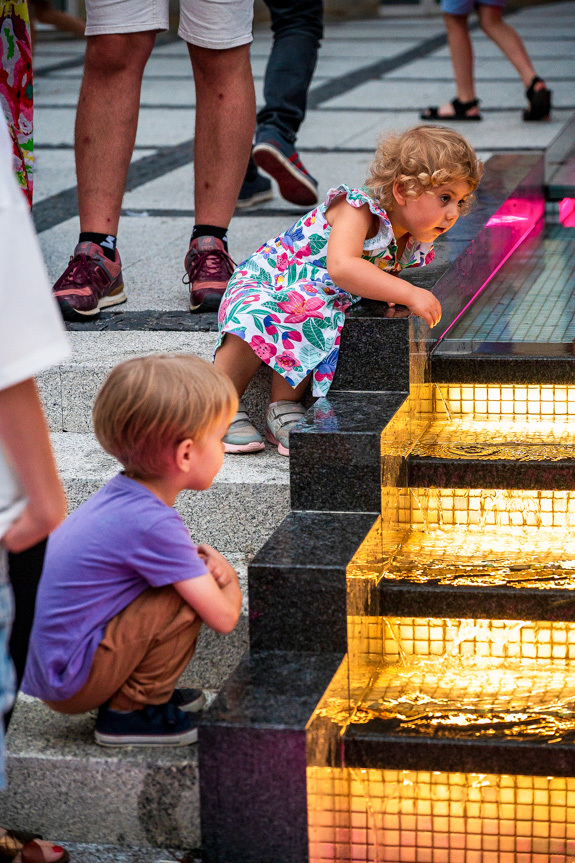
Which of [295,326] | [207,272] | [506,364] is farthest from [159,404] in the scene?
[207,272]

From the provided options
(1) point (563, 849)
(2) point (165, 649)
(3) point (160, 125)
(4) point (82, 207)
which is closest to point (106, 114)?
(4) point (82, 207)

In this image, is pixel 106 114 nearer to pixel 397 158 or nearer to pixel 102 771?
pixel 397 158

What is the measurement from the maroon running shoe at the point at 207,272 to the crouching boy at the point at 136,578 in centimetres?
137

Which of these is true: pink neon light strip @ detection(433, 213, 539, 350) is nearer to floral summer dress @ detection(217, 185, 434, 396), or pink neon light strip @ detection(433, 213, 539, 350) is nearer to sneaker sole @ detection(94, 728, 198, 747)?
floral summer dress @ detection(217, 185, 434, 396)

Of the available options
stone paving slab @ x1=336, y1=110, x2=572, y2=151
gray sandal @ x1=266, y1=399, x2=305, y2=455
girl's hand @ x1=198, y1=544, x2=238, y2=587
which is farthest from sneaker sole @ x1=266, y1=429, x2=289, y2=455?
stone paving slab @ x1=336, y1=110, x2=572, y2=151

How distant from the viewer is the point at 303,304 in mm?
3025

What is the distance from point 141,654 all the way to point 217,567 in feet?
0.68

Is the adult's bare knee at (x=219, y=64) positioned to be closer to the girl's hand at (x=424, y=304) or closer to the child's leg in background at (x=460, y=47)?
the girl's hand at (x=424, y=304)

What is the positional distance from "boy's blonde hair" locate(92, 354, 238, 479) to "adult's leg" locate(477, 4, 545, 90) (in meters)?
5.52

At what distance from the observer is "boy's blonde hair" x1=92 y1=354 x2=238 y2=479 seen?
2.06 m

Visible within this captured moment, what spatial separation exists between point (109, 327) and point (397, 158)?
100cm

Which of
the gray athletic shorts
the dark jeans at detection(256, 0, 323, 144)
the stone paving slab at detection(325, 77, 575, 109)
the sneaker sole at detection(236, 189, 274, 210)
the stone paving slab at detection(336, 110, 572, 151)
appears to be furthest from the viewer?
the stone paving slab at detection(325, 77, 575, 109)

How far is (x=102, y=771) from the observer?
2.31m

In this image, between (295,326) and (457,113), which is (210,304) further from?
(457,113)
